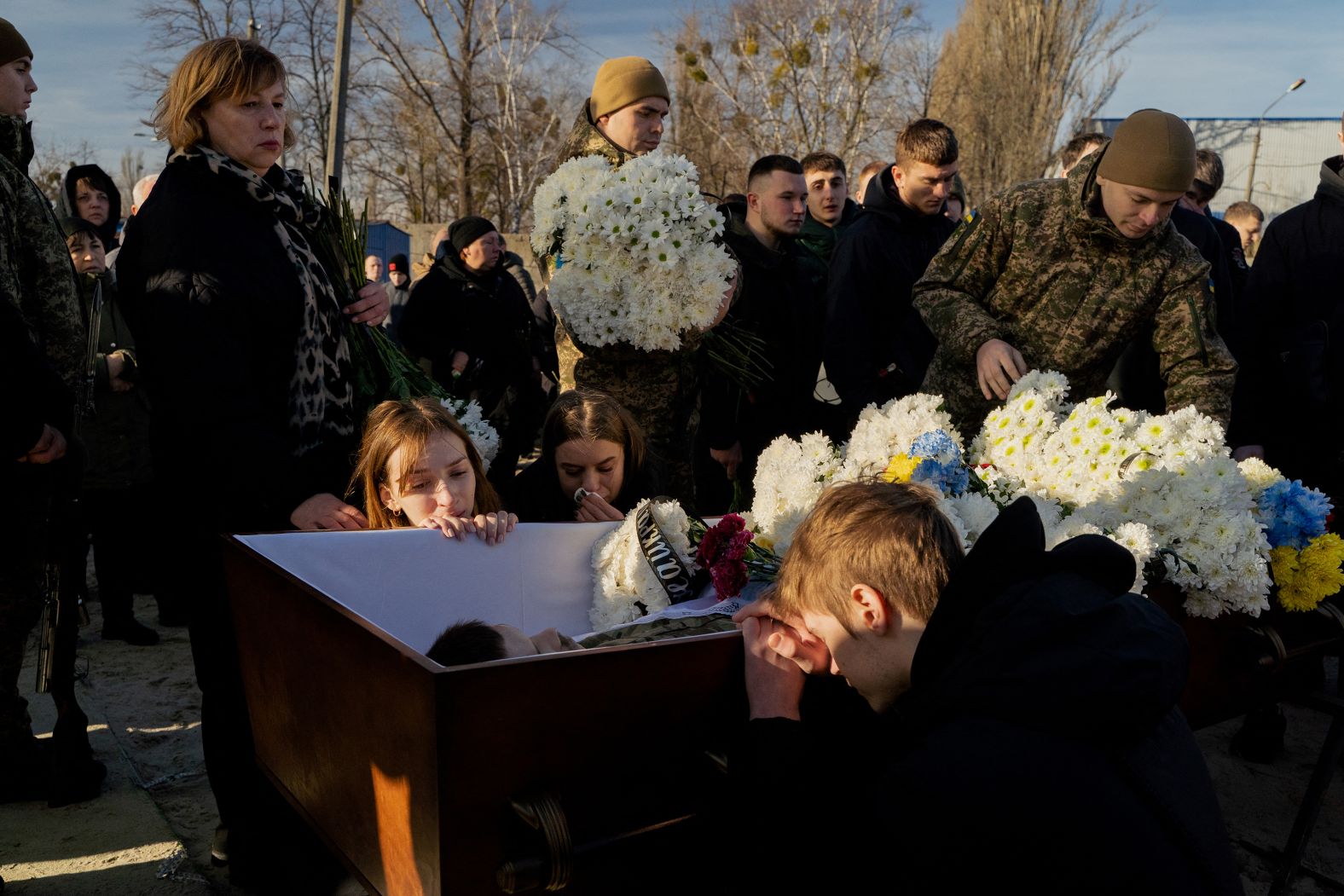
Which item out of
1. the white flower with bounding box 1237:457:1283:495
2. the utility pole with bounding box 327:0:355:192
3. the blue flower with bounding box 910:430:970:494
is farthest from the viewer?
the utility pole with bounding box 327:0:355:192

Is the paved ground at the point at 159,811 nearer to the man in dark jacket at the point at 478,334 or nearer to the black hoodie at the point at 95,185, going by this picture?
the man in dark jacket at the point at 478,334

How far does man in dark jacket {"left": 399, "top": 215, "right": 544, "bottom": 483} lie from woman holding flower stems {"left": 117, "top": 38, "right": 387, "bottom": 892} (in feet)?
10.5

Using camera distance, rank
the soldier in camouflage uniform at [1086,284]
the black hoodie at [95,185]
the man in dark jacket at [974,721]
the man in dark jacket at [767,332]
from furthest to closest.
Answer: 1. the black hoodie at [95,185]
2. the man in dark jacket at [767,332]
3. the soldier in camouflage uniform at [1086,284]
4. the man in dark jacket at [974,721]

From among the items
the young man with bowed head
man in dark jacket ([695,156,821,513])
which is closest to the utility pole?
man in dark jacket ([695,156,821,513])

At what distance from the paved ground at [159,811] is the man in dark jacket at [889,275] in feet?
5.81

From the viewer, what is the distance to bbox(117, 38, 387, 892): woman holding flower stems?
2266 millimetres

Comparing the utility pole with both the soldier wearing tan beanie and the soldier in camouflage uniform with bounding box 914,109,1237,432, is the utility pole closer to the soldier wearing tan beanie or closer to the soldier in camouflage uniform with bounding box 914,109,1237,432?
the soldier wearing tan beanie

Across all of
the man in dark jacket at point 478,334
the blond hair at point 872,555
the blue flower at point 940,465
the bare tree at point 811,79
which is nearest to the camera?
the blond hair at point 872,555

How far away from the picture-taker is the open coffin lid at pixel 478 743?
1294mm

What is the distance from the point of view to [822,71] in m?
25.6

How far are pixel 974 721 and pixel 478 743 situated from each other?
624 millimetres

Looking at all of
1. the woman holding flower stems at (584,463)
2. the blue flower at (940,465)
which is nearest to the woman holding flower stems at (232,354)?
the woman holding flower stems at (584,463)

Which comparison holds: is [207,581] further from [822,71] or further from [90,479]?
[822,71]

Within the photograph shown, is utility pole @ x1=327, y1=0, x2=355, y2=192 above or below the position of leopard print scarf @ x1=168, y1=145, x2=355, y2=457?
above
